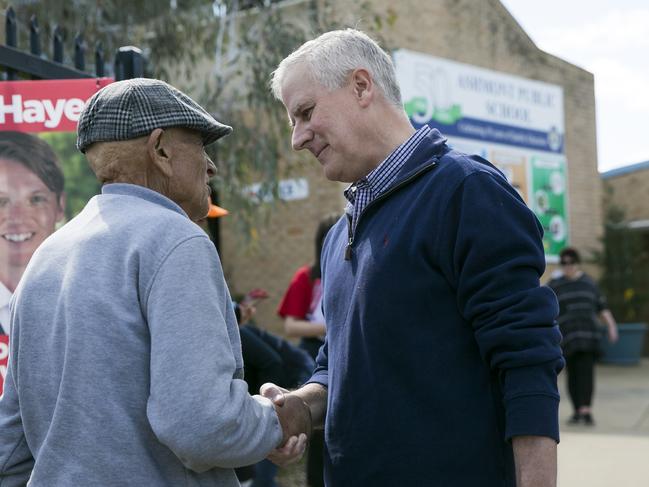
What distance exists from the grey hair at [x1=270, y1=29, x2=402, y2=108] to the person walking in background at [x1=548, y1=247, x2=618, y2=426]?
23.1 ft

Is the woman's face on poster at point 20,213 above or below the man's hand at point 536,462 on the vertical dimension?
above

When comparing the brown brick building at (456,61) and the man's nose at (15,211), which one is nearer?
the man's nose at (15,211)

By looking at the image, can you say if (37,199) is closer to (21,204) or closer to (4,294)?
(21,204)

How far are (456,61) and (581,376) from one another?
251 inches

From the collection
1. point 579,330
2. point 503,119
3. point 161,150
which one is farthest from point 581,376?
point 161,150

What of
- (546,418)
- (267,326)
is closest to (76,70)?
(546,418)

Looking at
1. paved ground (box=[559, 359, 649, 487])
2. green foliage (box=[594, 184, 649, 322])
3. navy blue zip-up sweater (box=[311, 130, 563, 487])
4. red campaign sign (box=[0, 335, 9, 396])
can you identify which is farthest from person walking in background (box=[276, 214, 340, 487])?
green foliage (box=[594, 184, 649, 322])

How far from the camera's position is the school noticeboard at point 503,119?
1268 cm

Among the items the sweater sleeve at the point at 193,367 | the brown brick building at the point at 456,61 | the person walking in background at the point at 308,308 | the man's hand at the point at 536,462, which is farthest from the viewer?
the brown brick building at the point at 456,61

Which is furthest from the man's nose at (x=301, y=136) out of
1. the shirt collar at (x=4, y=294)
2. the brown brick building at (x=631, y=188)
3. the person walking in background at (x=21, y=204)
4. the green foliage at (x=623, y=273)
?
the brown brick building at (x=631, y=188)

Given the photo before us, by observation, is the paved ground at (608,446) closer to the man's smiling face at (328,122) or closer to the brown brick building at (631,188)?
the man's smiling face at (328,122)

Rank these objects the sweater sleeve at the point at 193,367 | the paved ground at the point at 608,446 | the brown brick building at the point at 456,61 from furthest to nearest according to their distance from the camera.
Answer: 1. the brown brick building at the point at 456,61
2. the paved ground at the point at 608,446
3. the sweater sleeve at the point at 193,367

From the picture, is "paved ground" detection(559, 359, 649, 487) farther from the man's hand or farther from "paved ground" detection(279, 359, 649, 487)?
the man's hand

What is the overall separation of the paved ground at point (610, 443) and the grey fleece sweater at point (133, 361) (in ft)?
17.7
